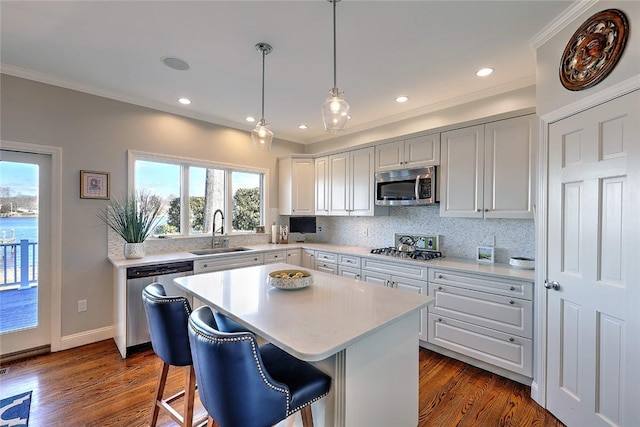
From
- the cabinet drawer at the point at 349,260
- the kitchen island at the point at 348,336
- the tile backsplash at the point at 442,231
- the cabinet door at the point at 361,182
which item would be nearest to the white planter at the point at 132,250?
the kitchen island at the point at 348,336

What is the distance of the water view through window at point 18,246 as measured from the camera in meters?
2.77

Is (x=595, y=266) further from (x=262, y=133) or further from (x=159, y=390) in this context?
(x=159, y=390)

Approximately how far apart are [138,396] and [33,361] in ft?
4.62

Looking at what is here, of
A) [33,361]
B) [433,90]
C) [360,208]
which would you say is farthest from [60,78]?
[433,90]

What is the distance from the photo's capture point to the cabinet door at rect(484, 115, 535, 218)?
8.38 feet

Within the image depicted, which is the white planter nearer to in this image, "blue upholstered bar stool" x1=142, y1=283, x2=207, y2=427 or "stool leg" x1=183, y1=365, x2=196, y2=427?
"blue upholstered bar stool" x1=142, y1=283, x2=207, y2=427

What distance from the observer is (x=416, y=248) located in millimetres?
3635

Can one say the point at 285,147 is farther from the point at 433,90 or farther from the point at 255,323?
the point at 255,323

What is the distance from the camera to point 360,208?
398cm

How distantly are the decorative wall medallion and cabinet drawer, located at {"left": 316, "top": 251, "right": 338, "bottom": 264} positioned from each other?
2.87 meters

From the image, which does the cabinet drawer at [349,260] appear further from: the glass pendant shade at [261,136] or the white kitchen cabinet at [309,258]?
the glass pendant shade at [261,136]

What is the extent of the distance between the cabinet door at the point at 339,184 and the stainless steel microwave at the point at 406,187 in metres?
0.56

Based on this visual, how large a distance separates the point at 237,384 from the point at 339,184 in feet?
11.2

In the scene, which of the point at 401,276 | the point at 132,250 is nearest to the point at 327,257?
the point at 401,276
